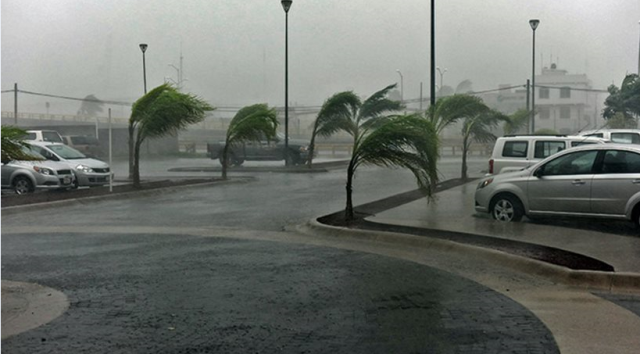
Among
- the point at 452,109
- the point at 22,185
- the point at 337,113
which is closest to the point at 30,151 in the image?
the point at 22,185

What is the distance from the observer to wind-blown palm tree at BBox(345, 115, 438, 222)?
13281 millimetres

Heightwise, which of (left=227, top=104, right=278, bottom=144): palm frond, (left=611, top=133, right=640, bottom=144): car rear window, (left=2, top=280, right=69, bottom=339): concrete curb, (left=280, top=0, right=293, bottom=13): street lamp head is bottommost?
(left=2, top=280, right=69, bottom=339): concrete curb

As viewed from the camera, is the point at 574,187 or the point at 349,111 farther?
the point at 349,111

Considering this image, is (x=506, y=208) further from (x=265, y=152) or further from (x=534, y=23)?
(x=534, y=23)

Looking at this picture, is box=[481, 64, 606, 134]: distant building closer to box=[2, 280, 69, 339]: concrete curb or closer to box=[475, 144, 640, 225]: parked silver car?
box=[475, 144, 640, 225]: parked silver car

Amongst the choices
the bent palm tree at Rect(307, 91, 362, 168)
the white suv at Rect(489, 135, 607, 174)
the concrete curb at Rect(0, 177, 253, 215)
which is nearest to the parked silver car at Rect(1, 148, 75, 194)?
the concrete curb at Rect(0, 177, 253, 215)

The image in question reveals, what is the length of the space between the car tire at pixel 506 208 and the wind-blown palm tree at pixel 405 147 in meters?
1.25

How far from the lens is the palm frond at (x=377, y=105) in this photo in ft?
113

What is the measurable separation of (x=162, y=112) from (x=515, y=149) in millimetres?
10988

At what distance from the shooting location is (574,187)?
12.1 metres

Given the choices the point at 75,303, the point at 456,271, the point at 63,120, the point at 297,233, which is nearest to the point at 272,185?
Result: the point at 297,233

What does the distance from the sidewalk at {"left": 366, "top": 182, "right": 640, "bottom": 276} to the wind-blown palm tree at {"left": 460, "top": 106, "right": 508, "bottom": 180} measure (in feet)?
34.6

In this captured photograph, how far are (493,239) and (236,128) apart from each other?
56.1ft

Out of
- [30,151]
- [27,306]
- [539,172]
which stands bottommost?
[27,306]
